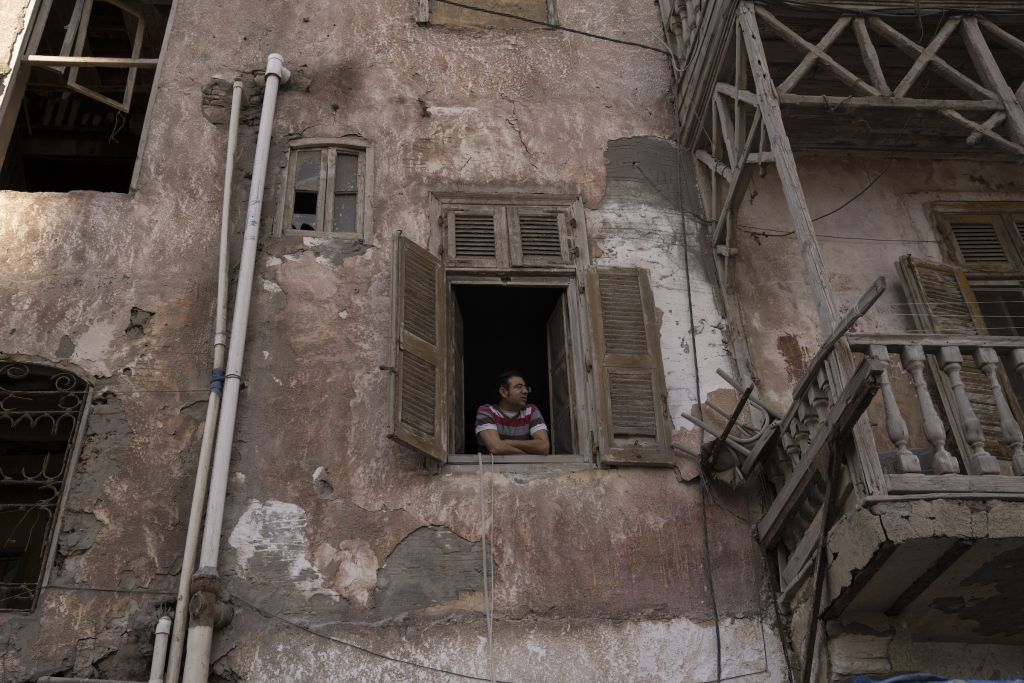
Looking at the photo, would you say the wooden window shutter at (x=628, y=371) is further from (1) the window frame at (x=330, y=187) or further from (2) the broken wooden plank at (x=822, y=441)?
(1) the window frame at (x=330, y=187)

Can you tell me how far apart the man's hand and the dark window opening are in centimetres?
256

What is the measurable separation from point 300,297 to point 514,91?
2.58 meters

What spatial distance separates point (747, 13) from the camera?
7.05 metres

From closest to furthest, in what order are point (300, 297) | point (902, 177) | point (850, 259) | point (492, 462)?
point (492, 462)
point (300, 297)
point (850, 259)
point (902, 177)

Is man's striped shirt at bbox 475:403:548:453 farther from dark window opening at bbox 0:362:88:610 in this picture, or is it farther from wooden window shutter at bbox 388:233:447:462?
dark window opening at bbox 0:362:88:610

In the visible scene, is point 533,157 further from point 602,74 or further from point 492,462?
point 492,462

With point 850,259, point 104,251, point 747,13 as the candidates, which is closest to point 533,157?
point 747,13

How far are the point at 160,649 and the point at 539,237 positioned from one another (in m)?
3.71

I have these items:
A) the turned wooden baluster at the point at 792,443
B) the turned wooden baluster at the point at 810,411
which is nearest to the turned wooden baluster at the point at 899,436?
the turned wooden baluster at the point at 810,411

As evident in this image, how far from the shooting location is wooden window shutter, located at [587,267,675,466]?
6.52 m

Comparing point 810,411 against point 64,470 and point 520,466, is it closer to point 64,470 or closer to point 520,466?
point 520,466

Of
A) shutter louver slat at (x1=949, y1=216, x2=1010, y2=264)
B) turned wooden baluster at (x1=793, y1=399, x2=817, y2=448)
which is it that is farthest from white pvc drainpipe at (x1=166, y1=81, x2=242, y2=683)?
shutter louver slat at (x1=949, y1=216, x2=1010, y2=264)

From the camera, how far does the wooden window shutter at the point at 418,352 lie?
20.6 ft

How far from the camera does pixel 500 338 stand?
957cm
